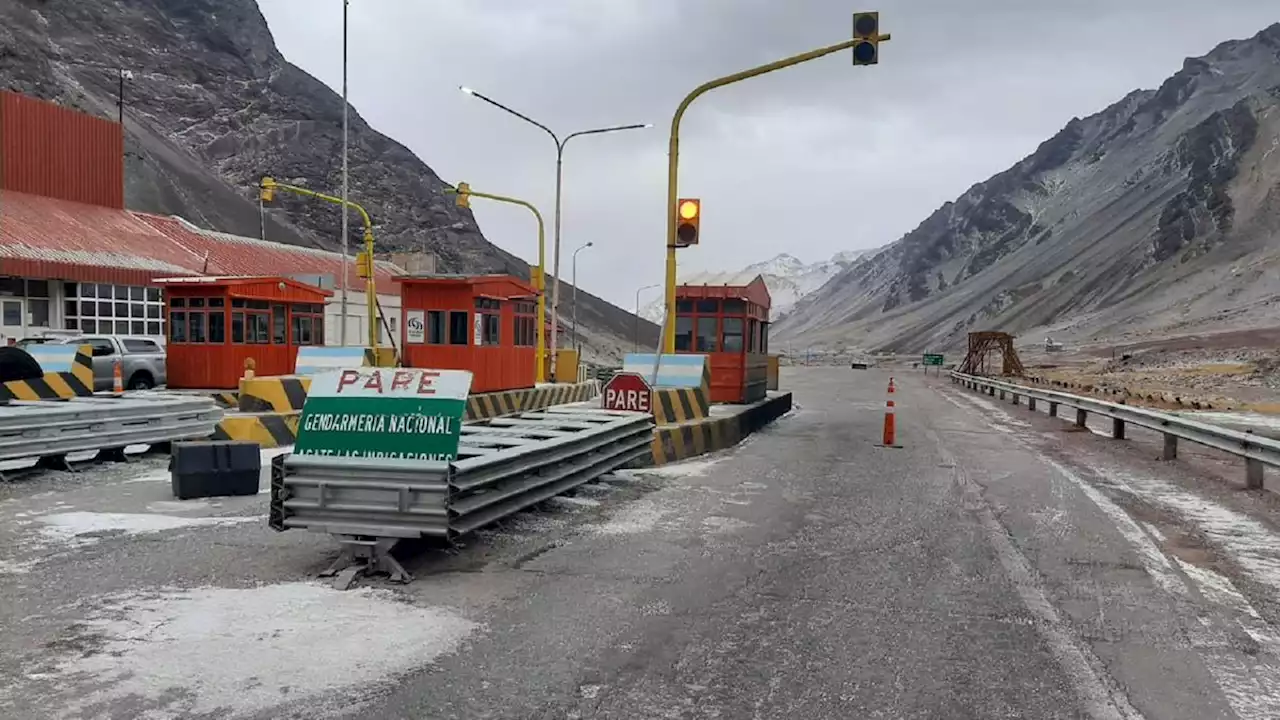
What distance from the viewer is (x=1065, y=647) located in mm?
5312

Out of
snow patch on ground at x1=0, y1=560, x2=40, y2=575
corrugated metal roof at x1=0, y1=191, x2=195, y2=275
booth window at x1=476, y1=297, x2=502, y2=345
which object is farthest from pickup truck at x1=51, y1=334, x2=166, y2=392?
snow patch on ground at x1=0, y1=560, x2=40, y2=575

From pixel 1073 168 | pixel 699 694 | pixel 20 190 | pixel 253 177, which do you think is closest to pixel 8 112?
pixel 20 190

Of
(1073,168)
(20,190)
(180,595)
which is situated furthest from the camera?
(1073,168)

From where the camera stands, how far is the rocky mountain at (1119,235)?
283ft

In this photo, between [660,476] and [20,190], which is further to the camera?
[20,190]

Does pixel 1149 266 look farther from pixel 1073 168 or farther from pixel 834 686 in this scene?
pixel 834 686

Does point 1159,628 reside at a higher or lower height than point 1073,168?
lower

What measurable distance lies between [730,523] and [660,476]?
3.08 meters

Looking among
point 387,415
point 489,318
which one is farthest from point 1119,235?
point 387,415

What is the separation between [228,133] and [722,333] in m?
102

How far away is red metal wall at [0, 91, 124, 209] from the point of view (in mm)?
40156

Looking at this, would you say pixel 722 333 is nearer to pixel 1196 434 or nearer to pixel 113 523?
pixel 1196 434

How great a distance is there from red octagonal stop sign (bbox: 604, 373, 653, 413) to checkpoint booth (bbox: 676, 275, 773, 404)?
7.17 m

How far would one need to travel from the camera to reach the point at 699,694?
4.60 m
